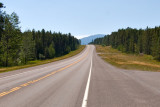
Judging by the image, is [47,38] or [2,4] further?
[47,38]

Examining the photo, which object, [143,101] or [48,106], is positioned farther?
[143,101]

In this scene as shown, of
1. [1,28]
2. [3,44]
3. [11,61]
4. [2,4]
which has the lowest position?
[11,61]

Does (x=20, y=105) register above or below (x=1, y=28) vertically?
below

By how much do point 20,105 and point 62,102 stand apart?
1.53m

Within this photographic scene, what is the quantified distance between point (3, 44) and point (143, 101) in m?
34.1

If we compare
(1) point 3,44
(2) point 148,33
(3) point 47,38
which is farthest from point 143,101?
(3) point 47,38

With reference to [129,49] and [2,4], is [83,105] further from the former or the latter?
[129,49]

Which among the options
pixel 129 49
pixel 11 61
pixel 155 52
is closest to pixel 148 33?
pixel 129 49

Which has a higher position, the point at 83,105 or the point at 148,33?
the point at 148,33

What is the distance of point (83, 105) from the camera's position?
15.5 ft

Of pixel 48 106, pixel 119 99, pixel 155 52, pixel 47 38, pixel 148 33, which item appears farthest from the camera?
pixel 47 38

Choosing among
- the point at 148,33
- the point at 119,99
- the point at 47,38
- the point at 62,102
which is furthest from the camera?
the point at 47,38

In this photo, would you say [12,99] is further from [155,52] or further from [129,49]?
[129,49]

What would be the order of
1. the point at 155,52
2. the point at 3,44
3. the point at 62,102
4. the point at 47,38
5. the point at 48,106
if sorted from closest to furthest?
the point at 48,106
the point at 62,102
the point at 3,44
the point at 155,52
the point at 47,38
